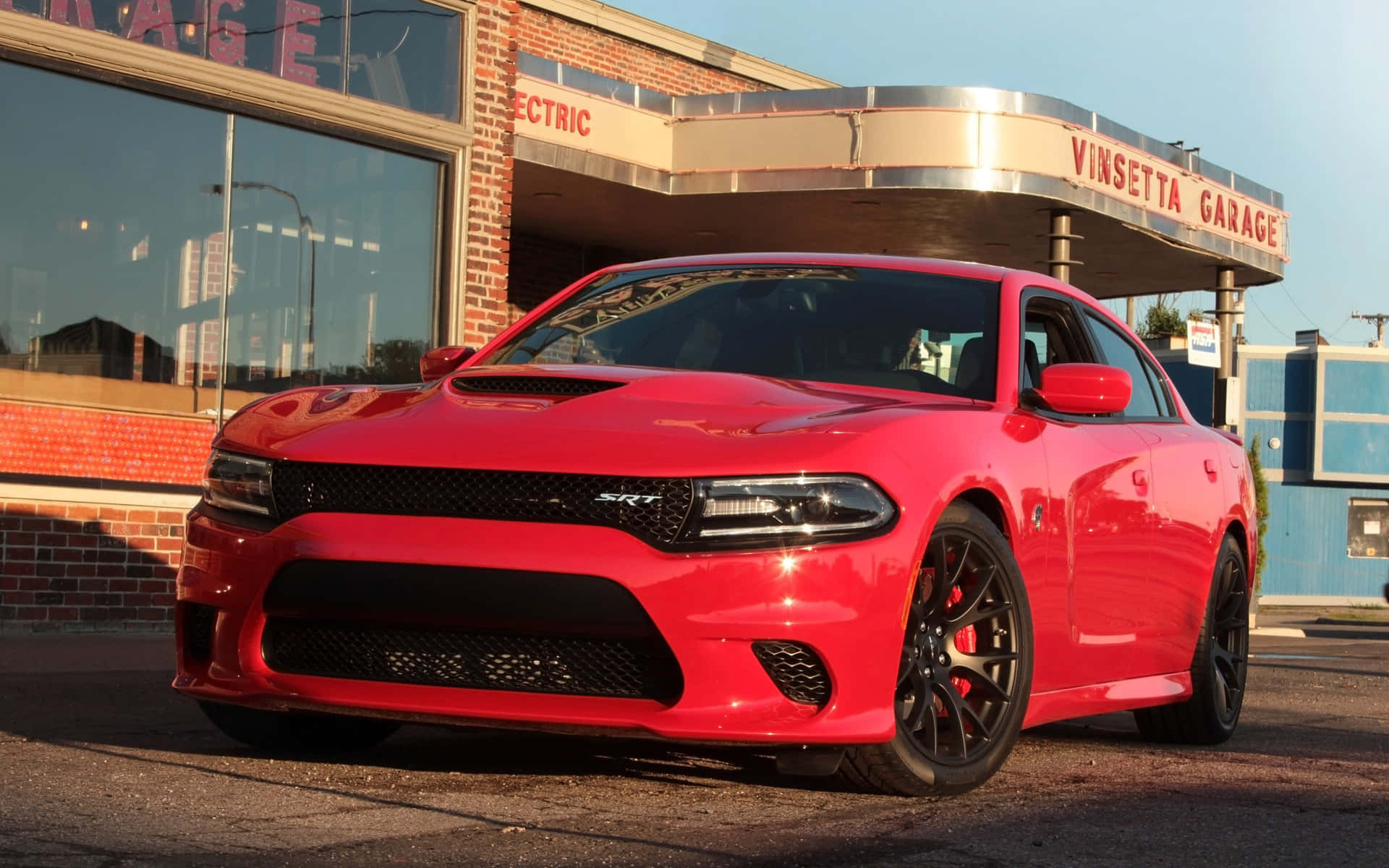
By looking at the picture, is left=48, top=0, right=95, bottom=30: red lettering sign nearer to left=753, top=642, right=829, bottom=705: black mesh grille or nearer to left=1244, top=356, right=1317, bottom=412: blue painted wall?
left=753, top=642, right=829, bottom=705: black mesh grille

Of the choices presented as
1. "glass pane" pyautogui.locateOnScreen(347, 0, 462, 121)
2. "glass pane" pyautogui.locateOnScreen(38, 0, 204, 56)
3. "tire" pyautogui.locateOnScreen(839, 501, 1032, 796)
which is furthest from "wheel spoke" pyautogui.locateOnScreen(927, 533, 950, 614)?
"glass pane" pyautogui.locateOnScreen(347, 0, 462, 121)

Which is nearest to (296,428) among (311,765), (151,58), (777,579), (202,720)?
(311,765)

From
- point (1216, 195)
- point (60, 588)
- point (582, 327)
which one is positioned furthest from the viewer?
point (1216, 195)

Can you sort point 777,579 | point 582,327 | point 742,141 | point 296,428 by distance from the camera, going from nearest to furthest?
A: point 777,579 → point 296,428 → point 582,327 → point 742,141

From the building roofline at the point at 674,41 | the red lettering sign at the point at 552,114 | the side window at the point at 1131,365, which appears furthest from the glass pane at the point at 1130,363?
the building roofline at the point at 674,41

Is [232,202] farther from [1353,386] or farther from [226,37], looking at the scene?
[1353,386]

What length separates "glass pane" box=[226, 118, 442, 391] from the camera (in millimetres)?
11703

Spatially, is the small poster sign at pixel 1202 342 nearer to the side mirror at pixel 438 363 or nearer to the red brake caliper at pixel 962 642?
the side mirror at pixel 438 363

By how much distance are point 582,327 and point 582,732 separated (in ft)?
6.58

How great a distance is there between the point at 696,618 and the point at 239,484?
1.32m

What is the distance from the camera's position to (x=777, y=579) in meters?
4.38

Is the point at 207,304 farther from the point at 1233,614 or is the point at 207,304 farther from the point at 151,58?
the point at 1233,614

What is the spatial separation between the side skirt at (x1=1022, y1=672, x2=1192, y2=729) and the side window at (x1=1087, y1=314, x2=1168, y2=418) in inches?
37.8

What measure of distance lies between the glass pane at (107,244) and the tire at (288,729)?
575 cm
